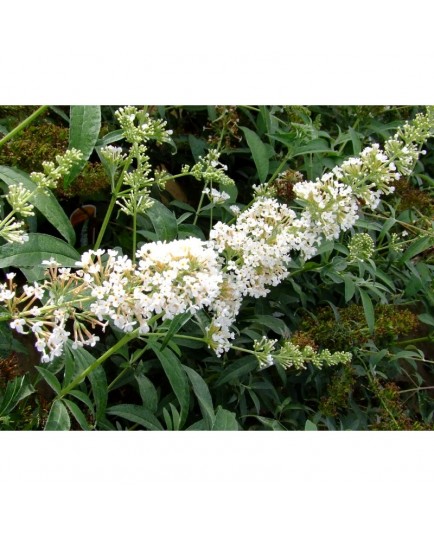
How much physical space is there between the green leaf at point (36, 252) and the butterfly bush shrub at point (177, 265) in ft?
0.07

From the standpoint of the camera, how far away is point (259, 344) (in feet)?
4.90

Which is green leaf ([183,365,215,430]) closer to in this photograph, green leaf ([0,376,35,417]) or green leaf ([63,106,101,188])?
green leaf ([0,376,35,417])

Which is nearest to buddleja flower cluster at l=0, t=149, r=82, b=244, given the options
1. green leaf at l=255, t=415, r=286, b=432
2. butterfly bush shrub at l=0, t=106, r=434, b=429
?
butterfly bush shrub at l=0, t=106, r=434, b=429

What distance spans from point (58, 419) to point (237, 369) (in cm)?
52

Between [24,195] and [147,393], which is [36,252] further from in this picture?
[147,393]

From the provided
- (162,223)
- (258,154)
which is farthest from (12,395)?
(258,154)

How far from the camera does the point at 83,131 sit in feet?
4.47

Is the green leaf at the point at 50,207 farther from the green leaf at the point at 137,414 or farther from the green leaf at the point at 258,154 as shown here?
the green leaf at the point at 258,154

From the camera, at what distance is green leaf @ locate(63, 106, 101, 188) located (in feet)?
4.41

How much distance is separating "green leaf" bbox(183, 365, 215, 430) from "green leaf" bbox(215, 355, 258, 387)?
13 cm

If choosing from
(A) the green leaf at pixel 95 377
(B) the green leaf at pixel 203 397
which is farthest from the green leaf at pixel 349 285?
(A) the green leaf at pixel 95 377

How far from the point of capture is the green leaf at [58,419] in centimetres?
130
